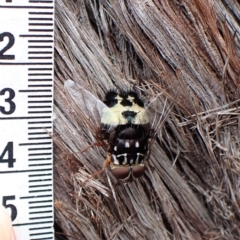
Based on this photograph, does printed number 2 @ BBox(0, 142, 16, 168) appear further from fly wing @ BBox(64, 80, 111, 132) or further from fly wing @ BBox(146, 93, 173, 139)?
fly wing @ BBox(146, 93, 173, 139)

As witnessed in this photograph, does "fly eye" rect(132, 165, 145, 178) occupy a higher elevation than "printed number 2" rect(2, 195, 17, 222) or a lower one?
higher

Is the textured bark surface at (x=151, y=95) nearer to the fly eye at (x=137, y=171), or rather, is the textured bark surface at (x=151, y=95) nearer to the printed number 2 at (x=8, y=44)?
the fly eye at (x=137, y=171)

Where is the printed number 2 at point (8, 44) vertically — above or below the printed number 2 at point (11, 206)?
above

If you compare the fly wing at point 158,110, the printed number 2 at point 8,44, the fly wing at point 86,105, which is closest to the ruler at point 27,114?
the printed number 2 at point 8,44

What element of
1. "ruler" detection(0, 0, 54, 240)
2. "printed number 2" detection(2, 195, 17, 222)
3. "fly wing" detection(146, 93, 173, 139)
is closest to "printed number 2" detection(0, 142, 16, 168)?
"ruler" detection(0, 0, 54, 240)

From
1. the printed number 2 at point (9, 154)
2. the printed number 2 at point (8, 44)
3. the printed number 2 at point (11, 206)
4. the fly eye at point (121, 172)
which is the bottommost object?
the printed number 2 at point (11, 206)

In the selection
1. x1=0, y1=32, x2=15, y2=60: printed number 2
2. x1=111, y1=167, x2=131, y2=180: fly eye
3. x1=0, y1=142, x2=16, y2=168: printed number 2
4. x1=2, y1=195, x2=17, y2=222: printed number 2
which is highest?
x1=0, y1=32, x2=15, y2=60: printed number 2

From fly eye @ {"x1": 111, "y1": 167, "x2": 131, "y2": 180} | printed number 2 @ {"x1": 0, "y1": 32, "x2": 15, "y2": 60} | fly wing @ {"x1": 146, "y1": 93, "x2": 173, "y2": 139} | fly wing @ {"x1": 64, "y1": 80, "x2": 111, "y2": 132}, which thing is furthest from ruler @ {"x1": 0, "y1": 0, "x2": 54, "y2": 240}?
fly wing @ {"x1": 146, "y1": 93, "x2": 173, "y2": 139}
